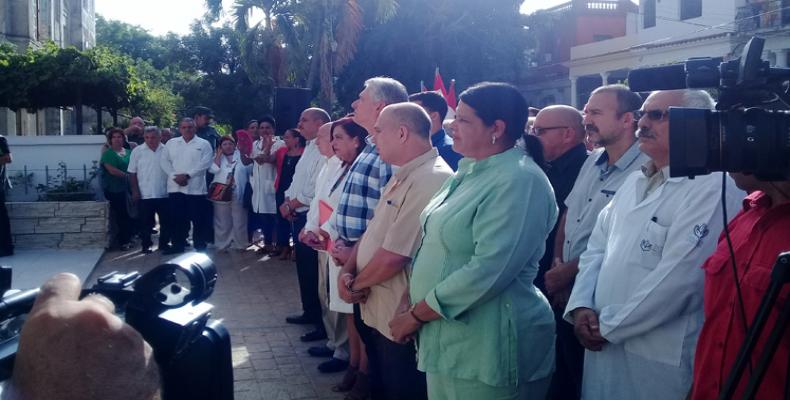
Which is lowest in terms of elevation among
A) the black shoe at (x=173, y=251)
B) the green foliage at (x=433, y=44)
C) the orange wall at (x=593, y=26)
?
the black shoe at (x=173, y=251)

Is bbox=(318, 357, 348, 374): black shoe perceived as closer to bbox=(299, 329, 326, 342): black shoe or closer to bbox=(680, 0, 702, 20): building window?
bbox=(299, 329, 326, 342): black shoe

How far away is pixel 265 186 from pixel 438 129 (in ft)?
18.8

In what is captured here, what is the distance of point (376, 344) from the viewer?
445 centimetres

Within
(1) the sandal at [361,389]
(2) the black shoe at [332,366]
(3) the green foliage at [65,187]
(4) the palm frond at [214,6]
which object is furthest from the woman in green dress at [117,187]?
(4) the palm frond at [214,6]

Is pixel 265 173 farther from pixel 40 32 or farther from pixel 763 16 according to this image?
pixel 40 32

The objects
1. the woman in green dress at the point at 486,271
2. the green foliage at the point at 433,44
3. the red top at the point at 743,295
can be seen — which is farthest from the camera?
the green foliage at the point at 433,44

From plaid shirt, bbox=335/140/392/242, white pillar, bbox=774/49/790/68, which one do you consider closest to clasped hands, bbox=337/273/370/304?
plaid shirt, bbox=335/140/392/242

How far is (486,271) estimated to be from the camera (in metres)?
3.06

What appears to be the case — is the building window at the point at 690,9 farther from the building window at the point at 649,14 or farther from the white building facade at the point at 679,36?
the building window at the point at 649,14

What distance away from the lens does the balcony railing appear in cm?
2709

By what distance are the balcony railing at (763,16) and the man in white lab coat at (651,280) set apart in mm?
26498

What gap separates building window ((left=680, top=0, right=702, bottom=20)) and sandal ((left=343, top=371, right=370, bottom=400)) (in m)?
31.2

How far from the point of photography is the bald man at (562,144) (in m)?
4.87

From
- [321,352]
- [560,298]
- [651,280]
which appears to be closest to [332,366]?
[321,352]
